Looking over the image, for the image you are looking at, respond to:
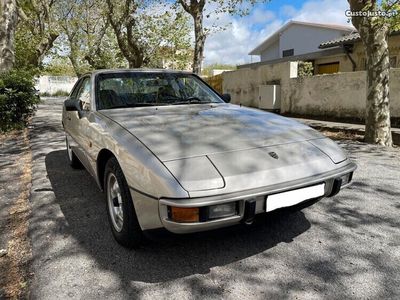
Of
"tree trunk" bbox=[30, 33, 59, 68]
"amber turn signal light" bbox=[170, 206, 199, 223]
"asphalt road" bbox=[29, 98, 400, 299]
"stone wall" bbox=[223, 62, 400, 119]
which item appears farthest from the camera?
"tree trunk" bbox=[30, 33, 59, 68]

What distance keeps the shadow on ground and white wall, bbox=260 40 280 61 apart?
30.6 m

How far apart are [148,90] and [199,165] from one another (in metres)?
1.91

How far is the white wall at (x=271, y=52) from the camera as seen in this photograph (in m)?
32.0

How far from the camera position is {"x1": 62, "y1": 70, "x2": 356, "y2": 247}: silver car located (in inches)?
83.4

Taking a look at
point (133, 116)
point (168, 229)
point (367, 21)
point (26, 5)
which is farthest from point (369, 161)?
point (26, 5)

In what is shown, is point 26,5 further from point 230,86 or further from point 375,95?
point 375,95

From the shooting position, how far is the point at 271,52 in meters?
33.0

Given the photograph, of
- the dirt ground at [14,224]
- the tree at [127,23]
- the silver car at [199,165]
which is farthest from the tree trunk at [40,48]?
the silver car at [199,165]

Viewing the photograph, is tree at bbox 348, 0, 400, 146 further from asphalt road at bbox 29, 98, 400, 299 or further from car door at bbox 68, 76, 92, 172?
car door at bbox 68, 76, 92, 172

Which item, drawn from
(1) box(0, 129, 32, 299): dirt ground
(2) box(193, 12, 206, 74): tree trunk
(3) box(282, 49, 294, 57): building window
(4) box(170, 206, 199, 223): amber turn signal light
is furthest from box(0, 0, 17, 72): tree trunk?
(3) box(282, 49, 294, 57): building window

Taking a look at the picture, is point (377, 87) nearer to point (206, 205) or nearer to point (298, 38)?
point (206, 205)

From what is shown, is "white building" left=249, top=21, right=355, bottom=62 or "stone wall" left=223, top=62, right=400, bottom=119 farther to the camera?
"white building" left=249, top=21, right=355, bottom=62

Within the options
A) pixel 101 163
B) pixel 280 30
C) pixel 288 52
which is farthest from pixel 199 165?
pixel 280 30

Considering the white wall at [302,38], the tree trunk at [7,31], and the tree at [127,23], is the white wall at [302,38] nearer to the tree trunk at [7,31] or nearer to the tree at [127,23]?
the tree at [127,23]
